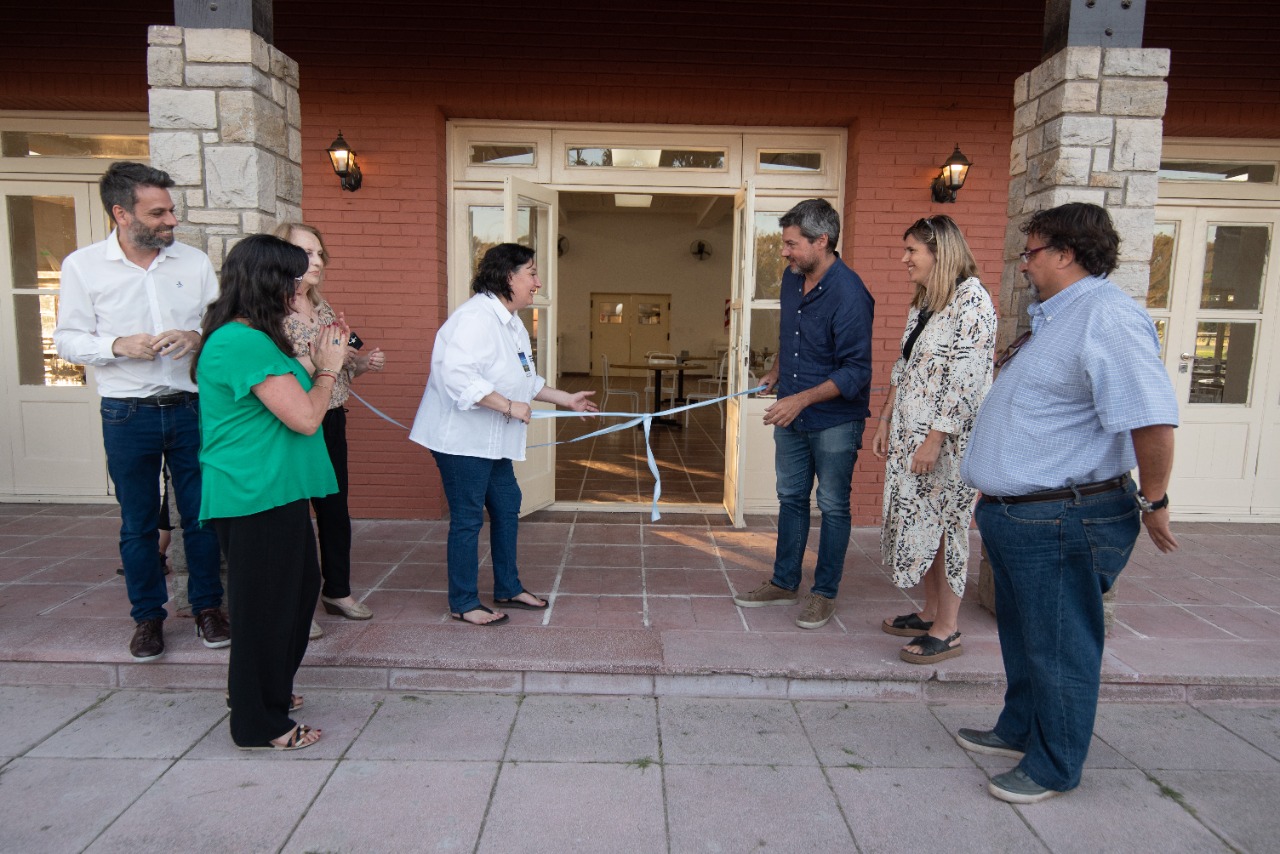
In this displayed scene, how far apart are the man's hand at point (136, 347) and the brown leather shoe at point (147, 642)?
3.61ft

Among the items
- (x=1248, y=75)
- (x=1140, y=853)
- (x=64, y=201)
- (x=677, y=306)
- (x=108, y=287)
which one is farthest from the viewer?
(x=677, y=306)

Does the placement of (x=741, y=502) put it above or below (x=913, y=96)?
below

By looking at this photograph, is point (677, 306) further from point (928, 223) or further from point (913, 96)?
point (928, 223)

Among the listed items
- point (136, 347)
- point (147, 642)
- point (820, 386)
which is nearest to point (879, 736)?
point (820, 386)

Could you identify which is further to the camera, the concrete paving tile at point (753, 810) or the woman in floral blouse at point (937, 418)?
the woman in floral blouse at point (937, 418)

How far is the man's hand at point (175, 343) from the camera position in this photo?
3053 mm

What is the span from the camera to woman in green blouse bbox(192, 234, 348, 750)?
2514mm

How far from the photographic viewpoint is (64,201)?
5.61m

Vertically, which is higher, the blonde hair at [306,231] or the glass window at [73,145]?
the glass window at [73,145]

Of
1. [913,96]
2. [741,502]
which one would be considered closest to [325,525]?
[741,502]

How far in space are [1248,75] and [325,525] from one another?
6229 mm

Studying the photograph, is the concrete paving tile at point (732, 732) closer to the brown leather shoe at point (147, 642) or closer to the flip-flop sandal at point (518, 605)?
the flip-flop sandal at point (518, 605)

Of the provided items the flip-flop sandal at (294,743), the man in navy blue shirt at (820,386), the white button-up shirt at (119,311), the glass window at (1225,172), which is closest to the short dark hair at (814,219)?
the man in navy blue shirt at (820,386)

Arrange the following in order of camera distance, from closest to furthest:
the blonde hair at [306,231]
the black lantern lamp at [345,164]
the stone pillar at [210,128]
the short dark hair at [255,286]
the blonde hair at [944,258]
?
the short dark hair at [255,286], the blonde hair at [944,258], the blonde hair at [306,231], the stone pillar at [210,128], the black lantern lamp at [345,164]
